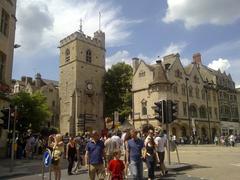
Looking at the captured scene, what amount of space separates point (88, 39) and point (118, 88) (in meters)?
12.2

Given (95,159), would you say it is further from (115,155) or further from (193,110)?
(193,110)

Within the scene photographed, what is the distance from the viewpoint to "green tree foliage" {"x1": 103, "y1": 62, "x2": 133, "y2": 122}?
54.6m

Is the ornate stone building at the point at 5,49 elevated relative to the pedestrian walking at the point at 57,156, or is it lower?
elevated

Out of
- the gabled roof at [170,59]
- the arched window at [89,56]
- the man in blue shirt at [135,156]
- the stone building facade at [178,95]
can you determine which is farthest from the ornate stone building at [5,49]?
the arched window at [89,56]

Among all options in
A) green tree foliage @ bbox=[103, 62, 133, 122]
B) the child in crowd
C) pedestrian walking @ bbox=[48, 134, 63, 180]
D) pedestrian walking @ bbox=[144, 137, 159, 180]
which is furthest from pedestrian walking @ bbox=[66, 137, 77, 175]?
green tree foliage @ bbox=[103, 62, 133, 122]

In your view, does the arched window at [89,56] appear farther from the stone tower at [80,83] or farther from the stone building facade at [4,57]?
the stone building facade at [4,57]

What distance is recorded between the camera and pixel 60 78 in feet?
201

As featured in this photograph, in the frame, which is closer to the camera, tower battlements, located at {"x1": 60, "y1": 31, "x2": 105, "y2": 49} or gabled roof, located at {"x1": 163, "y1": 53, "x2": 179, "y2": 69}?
gabled roof, located at {"x1": 163, "y1": 53, "x2": 179, "y2": 69}

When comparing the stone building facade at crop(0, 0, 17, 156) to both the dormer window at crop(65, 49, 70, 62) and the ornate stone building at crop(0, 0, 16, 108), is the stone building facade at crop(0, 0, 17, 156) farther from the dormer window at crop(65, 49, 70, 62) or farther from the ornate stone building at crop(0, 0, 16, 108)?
the dormer window at crop(65, 49, 70, 62)

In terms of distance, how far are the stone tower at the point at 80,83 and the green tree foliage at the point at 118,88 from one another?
6.47ft

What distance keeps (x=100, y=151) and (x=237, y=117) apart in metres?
62.2

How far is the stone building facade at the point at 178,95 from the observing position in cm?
4806

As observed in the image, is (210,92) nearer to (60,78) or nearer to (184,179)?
(60,78)

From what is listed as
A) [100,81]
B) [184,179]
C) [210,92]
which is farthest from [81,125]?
[184,179]
